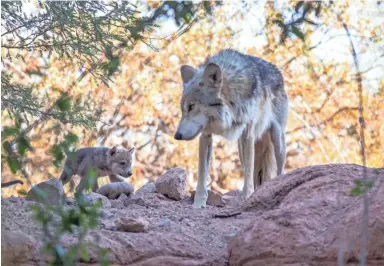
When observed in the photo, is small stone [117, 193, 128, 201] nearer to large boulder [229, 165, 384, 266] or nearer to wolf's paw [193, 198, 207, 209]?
wolf's paw [193, 198, 207, 209]

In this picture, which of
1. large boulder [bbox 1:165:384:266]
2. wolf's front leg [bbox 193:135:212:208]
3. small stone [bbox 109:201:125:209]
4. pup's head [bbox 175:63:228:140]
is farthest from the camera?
pup's head [bbox 175:63:228:140]

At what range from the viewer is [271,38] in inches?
650

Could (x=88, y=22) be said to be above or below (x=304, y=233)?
above

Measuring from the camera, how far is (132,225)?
635cm

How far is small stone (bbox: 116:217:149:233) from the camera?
20.8 feet

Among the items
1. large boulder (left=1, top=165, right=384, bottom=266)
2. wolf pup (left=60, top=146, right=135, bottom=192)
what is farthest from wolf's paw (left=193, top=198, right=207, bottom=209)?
wolf pup (left=60, top=146, right=135, bottom=192)

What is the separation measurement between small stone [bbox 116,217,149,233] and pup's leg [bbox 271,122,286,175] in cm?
385

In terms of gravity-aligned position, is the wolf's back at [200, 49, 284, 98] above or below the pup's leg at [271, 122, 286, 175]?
above

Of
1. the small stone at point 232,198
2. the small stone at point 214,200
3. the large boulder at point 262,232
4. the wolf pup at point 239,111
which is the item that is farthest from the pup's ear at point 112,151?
the large boulder at point 262,232

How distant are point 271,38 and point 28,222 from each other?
1094cm

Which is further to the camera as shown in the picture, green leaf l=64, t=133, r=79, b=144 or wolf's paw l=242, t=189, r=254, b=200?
wolf's paw l=242, t=189, r=254, b=200

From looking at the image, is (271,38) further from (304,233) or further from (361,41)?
(304,233)

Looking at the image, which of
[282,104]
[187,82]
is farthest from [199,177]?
[282,104]

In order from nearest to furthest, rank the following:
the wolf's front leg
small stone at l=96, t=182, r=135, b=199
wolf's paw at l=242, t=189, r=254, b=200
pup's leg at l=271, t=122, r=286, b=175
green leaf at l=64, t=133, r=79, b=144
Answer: green leaf at l=64, t=133, r=79, b=144
the wolf's front leg
small stone at l=96, t=182, r=135, b=199
wolf's paw at l=242, t=189, r=254, b=200
pup's leg at l=271, t=122, r=286, b=175
